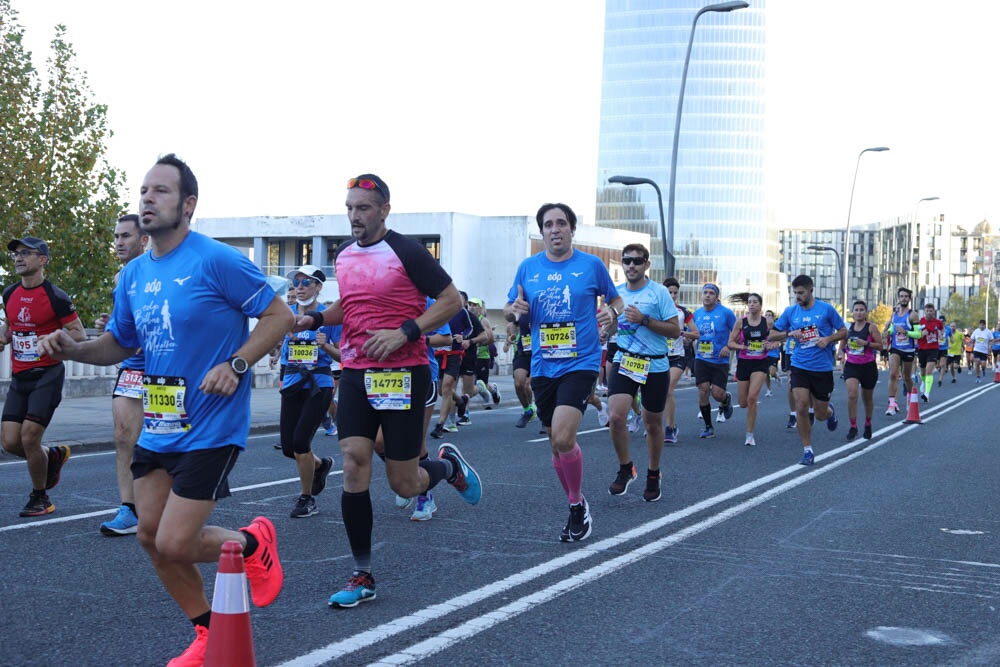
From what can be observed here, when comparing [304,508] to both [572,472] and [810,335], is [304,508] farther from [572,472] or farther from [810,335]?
[810,335]

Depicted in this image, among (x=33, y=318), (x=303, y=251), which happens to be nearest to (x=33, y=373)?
(x=33, y=318)

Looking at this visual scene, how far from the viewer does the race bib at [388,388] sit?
214 inches

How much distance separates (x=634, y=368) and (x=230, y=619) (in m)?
5.52

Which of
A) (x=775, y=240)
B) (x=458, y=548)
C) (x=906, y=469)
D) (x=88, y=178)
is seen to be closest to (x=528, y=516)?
(x=458, y=548)

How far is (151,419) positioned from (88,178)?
2459 centimetres

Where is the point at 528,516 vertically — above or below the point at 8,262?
below

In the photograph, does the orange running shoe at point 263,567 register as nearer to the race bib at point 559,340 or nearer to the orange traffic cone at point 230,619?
the orange traffic cone at point 230,619

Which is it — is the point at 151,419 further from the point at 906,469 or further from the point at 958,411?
the point at 958,411

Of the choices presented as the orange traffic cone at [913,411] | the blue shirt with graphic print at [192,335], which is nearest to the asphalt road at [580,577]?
the blue shirt with graphic print at [192,335]

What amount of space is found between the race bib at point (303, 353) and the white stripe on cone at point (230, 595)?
472cm

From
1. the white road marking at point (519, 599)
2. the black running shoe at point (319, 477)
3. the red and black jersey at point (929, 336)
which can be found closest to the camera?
the white road marking at point (519, 599)

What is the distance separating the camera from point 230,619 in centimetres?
369

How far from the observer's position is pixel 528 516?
8031mm

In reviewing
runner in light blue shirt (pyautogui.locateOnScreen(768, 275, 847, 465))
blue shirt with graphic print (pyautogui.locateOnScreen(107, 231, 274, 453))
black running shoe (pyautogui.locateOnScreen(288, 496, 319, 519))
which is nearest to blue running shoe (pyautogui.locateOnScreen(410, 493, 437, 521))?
black running shoe (pyautogui.locateOnScreen(288, 496, 319, 519))
